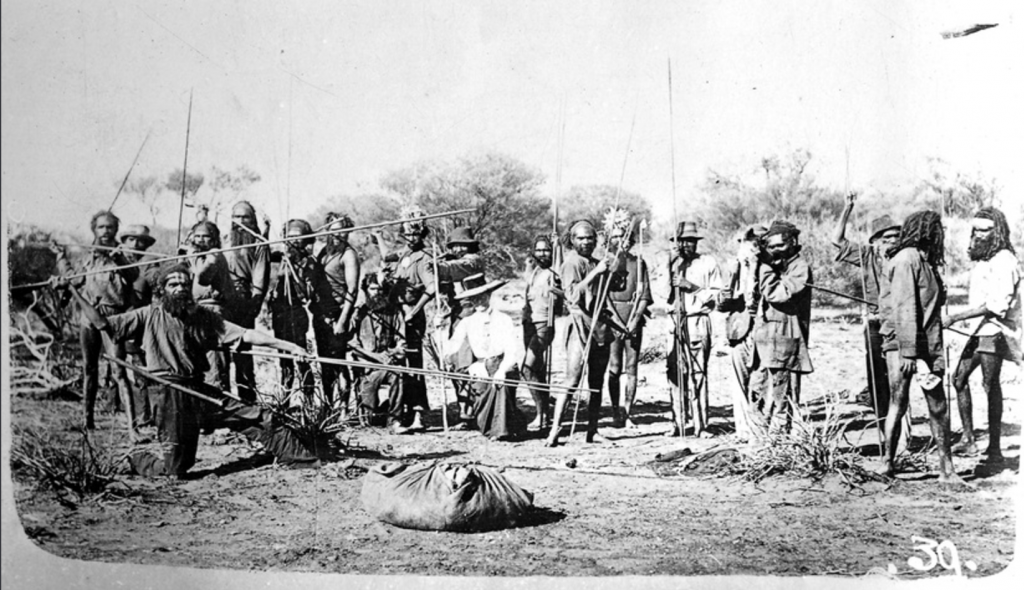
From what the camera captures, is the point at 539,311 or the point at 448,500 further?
the point at 539,311

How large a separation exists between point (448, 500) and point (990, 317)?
3274mm

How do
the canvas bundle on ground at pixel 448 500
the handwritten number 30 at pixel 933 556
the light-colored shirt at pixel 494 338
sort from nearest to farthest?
1. the canvas bundle on ground at pixel 448 500
2. the handwritten number 30 at pixel 933 556
3. the light-colored shirt at pixel 494 338

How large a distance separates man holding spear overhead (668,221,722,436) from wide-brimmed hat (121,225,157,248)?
121 inches

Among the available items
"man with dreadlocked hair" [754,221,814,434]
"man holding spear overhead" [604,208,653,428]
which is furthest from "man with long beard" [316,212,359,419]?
"man with dreadlocked hair" [754,221,814,434]

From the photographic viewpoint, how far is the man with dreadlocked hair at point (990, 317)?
16.9 ft

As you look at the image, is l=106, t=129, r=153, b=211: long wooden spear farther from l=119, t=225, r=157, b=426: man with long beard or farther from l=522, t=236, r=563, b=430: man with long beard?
l=522, t=236, r=563, b=430: man with long beard

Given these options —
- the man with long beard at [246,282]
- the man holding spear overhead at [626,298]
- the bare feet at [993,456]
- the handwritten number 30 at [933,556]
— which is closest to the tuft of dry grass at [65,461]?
the man with long beard at [246,282]

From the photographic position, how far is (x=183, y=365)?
5262 mm

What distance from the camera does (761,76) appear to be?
5105mm

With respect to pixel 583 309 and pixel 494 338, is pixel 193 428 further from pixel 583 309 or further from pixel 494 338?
pixel 583 309

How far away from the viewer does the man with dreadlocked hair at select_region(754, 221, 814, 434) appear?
521cm

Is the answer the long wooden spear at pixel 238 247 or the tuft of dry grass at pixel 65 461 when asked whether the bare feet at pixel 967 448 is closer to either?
the long wooden spear at pixel 238 247

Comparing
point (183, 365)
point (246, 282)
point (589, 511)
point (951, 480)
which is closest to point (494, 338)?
point (589, 511)

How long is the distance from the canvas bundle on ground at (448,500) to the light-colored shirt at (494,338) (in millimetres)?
651
